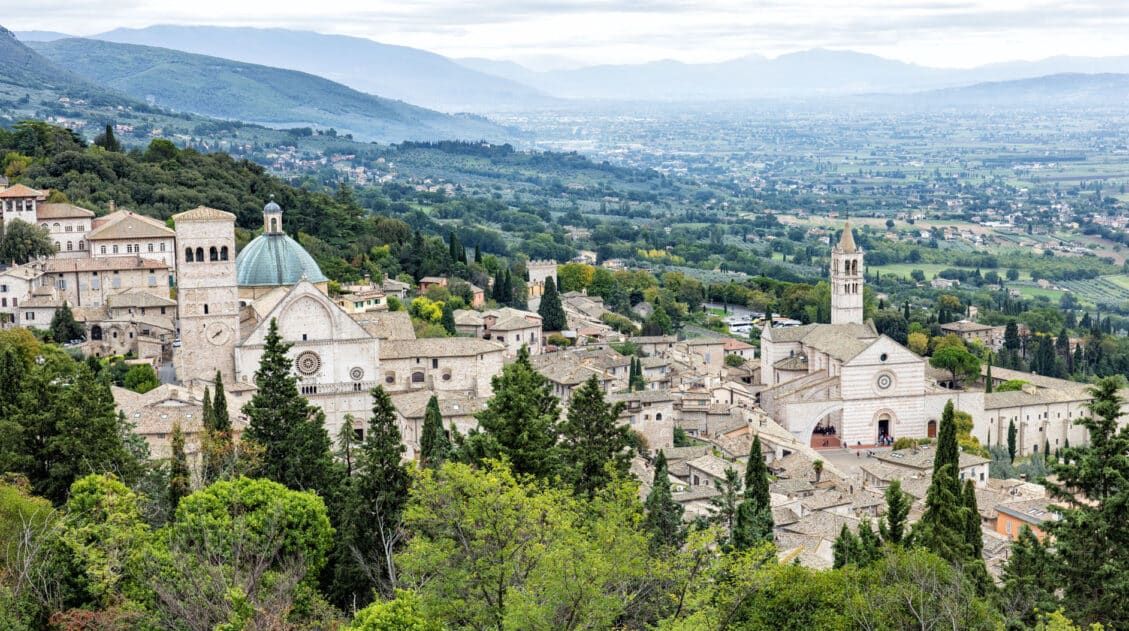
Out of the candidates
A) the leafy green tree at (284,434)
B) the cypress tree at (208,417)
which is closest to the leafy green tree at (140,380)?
the cypress tree at (208,417)

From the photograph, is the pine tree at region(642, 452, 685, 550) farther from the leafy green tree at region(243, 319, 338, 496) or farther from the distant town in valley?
the leafy green tree at region(243, 319, 338, 496)

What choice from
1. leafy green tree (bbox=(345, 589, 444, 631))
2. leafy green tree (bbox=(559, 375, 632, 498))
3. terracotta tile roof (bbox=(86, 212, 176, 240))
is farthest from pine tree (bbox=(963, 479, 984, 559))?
terracotta tile roof (bbox=(86, 212, 176, 240))

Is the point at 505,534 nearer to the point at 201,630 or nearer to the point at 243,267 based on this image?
the point at 201,630

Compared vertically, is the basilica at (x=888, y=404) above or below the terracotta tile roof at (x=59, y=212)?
below

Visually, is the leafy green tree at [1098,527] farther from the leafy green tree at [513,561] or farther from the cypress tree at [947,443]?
the cypress tree at [947,443]

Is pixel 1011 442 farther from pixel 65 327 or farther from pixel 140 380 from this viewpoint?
pixel 65 327

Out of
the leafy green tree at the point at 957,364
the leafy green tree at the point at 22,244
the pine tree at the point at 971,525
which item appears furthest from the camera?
the leafy green tree at the point at 957,364
